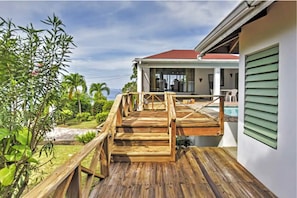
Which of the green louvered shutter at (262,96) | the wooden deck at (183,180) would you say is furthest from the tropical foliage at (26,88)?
the green louvered shutter at (262,96)

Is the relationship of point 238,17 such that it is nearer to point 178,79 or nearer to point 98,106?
point 178,79

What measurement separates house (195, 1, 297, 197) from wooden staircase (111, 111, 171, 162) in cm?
172

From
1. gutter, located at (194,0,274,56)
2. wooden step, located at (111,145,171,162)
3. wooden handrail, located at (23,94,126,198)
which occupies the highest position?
gutter, located at (194,0,274,56)

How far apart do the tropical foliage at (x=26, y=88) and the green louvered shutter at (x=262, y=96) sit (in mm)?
2859

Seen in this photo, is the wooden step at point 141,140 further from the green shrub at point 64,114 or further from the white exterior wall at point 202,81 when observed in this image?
the white exterior wall at point 202,81

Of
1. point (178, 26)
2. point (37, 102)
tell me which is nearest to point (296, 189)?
point (37, 102)

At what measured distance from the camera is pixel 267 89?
3621mm

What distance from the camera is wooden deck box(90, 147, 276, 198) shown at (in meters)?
3.45

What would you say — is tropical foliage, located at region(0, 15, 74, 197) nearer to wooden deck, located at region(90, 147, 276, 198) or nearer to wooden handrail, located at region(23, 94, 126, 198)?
wooden handrail, located at region(23, 94, 126, 198)

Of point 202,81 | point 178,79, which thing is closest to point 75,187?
point 178,79

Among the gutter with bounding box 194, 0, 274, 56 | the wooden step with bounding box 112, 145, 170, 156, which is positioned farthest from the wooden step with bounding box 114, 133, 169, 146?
the gutter with bounding box 194, 0, 274, 56

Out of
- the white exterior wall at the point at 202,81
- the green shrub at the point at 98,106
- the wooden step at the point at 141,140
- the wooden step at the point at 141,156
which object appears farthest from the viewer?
the green shrub at the point at 98,106

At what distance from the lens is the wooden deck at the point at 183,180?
11.3ft

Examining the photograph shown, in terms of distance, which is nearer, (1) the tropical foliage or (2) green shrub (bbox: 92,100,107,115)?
(1) the tropical foliage
